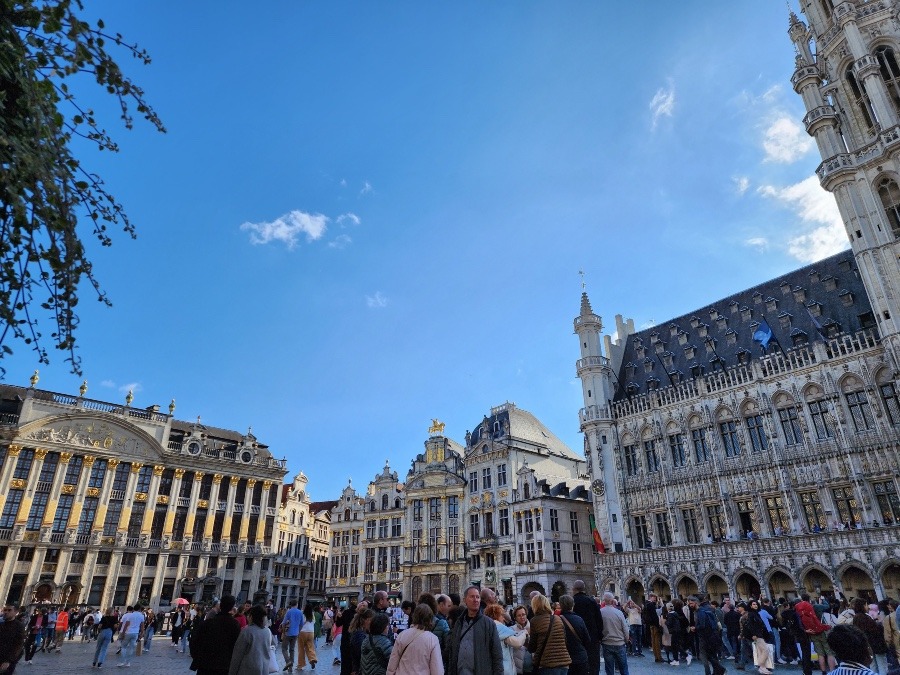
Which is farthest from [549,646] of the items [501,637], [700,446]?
[700,446]

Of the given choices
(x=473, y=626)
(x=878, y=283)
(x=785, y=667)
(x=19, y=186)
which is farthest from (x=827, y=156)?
(x=19, y=186)

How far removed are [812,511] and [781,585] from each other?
452 centimetres

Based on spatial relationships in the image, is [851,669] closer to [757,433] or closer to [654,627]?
[654,627]

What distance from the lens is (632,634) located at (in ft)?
68.3

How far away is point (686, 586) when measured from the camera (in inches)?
1390

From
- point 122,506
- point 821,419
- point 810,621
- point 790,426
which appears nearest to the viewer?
point 810,621

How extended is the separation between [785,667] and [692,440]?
22.8 metres

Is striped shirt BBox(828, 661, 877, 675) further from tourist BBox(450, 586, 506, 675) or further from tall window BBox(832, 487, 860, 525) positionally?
tall window BBox(832, 487, 860, 525)

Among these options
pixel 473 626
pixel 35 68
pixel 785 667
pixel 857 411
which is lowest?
pixel 785 667

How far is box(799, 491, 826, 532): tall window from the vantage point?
102ft

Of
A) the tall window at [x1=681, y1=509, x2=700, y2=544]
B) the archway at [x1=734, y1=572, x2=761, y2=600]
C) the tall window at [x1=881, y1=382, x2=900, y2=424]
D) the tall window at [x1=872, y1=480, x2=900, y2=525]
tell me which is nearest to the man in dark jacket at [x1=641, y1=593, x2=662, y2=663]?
Result: the archway at [x1=734, y1=572, x2=761, y2=600]

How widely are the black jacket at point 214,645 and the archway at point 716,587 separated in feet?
111

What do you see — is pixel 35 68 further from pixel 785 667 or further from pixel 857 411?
pixel 857 411

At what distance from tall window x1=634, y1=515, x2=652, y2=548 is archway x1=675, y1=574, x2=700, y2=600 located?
323 cm
